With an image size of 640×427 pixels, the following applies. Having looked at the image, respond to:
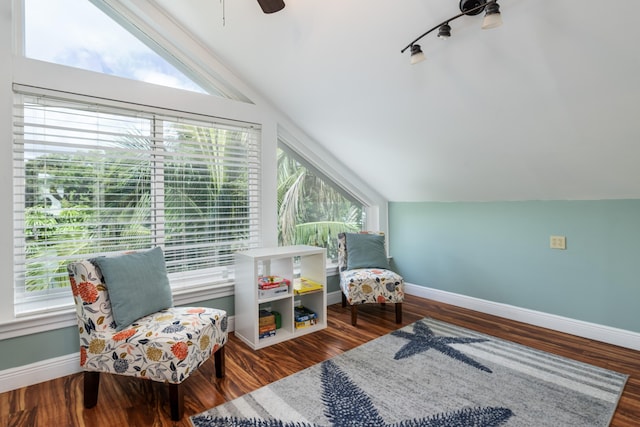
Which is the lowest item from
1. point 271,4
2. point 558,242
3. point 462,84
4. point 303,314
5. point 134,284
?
point 303,314

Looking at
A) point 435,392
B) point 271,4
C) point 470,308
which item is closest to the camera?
point 271,4

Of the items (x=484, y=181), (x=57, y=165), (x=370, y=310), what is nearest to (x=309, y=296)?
(x=370, y=310)

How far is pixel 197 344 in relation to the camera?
1.87 meters

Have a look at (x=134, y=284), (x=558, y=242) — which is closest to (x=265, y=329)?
(x=134, y=284)

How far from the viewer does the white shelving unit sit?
2.62 meters

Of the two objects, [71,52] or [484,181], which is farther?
[484,181]

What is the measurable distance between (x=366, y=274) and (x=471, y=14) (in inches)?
87.1

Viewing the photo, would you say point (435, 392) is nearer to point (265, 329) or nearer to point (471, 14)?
point (265, 329)

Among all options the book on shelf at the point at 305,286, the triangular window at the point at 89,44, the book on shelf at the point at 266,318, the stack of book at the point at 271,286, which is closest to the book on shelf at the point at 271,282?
the stack of book at the point at 271,286

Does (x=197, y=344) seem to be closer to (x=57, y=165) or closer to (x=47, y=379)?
(x=47, y=379)

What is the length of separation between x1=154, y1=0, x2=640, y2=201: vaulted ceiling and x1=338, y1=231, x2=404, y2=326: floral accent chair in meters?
0.89

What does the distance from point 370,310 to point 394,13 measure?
8.81 ft

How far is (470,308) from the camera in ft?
11.5

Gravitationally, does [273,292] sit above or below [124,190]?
below
